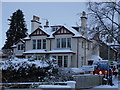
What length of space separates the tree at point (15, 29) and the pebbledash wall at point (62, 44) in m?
18.7

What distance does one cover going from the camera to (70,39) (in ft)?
128

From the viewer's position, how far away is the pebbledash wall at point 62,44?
38.4 m

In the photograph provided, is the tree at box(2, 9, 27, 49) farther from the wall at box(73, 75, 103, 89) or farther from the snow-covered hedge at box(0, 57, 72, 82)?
the wall at box(73, 75, 103, 89)

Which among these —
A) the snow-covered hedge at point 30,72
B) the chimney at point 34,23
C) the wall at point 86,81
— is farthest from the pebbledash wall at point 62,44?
the wall at point 86,81

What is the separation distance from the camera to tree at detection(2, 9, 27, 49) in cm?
6050

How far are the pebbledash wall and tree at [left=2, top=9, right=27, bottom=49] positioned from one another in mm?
18718

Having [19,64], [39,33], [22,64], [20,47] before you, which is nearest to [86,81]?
[22,64]

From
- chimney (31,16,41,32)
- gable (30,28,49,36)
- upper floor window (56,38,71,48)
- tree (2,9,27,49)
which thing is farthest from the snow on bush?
tree (2,9,27,49)

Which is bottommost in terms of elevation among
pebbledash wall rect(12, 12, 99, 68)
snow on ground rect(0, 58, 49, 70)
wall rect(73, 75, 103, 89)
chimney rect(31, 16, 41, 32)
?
wall rect(73, 75, 103, 89)

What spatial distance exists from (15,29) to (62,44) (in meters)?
24.9

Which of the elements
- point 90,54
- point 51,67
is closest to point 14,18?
point 90,54

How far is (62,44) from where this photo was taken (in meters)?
39.3

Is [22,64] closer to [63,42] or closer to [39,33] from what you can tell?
[63,42]

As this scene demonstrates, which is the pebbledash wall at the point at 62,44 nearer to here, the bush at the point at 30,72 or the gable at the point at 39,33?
the gable at the point at 39,33
